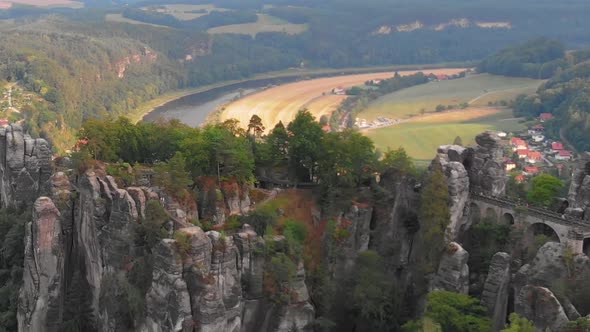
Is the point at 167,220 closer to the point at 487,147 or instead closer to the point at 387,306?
the point at 387,306

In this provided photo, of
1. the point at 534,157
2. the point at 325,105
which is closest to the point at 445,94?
the point at 325,105

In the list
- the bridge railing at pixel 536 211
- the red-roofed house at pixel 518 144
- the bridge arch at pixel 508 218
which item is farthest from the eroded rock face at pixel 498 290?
the red-roofed house at pixel 518 144

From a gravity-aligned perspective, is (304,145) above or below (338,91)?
above

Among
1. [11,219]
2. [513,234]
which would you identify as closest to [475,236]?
[513,234]

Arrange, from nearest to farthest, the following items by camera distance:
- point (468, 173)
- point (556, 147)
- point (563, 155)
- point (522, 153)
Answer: point (468, 173), point (522, 153), point (563, 155), point (556, 147)

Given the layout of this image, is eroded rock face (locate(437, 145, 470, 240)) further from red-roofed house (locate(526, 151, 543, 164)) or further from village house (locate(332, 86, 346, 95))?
village house (locate(332, 86, 346, 95))

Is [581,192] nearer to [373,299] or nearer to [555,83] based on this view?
[373,299]

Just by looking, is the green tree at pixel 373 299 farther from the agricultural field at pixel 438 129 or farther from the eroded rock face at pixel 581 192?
the agricultural field at pixel 438 129
